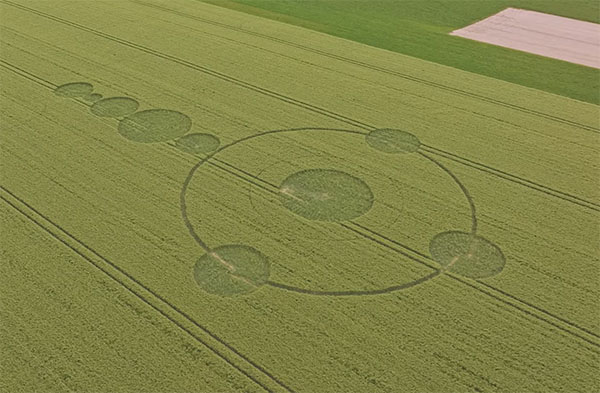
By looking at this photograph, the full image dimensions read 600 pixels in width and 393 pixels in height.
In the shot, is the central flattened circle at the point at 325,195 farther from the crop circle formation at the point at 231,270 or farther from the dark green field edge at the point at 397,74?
the dark green field edge at the point at 397,74

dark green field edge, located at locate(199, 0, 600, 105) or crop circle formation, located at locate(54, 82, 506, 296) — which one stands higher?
dark green field edge, located at locate(199, 0, 600, 105)

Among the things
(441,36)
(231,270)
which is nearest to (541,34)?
(441,36)

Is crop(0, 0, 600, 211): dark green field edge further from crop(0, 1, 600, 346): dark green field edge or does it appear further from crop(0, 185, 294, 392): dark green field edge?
crop(0, 185, 294, 392): dark green field edge

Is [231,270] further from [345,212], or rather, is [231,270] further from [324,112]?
[324,112]

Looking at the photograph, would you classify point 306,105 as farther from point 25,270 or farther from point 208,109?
point 25,270

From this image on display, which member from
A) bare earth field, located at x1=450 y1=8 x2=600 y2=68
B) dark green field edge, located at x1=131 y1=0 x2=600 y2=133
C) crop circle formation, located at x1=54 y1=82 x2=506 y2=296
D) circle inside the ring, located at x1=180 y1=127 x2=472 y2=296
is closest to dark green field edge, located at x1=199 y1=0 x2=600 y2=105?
bare earth field, located at x1=450 y1=8 x2=600 y2=68

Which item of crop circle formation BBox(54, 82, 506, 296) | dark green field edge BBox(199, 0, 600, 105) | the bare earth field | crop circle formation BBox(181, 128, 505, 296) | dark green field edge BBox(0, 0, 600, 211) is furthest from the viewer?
the bare earth field

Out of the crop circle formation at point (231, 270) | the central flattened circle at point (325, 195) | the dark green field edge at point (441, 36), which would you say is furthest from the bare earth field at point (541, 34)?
the crop circle formation at point (231, 270)
